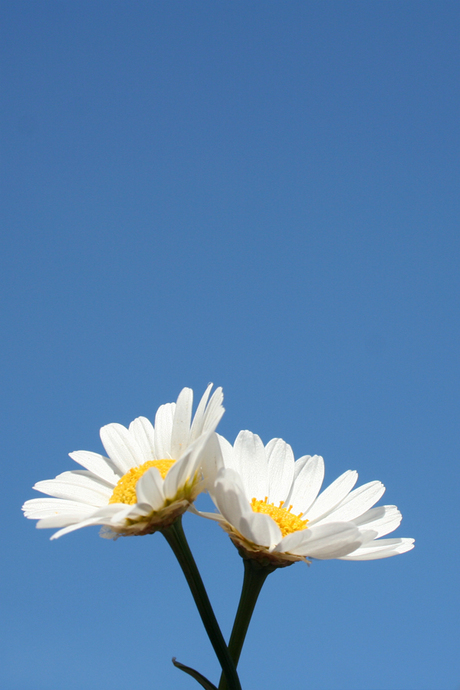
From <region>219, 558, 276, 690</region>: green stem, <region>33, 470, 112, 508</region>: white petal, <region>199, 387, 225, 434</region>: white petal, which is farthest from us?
<region>33, 470, 112, 508</region>: white petal

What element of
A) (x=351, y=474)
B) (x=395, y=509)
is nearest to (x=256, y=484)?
(x=351, y=474)

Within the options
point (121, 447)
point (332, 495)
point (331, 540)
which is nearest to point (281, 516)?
point (332, 495)

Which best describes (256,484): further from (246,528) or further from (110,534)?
(110,534)

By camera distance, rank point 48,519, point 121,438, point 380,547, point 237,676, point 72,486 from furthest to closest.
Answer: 1. point 121,438
2. point 72,486
3. point 380,547
4. point 237,676
5. point 48,519

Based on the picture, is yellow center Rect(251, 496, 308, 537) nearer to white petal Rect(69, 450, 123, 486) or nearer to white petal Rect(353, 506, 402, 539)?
white petal Rect(353, 506, 402, 539)

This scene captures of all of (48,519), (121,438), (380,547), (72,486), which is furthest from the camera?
(121,438)

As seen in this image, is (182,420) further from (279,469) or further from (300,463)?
(300,463)

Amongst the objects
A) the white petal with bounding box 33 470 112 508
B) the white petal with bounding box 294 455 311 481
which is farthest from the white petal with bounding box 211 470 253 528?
the white petal with bounding box 294 455 311 481
